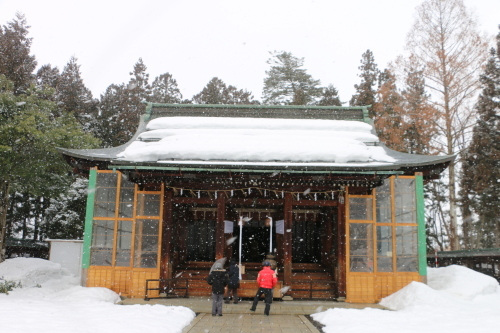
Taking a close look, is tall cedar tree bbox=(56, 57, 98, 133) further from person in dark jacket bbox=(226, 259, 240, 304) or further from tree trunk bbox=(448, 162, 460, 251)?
tree trunk bbox=(448, 162, 460, 251)

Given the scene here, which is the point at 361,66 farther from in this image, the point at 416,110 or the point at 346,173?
the point at 346,173

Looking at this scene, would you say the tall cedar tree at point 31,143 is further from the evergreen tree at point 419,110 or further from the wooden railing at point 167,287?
the evergreen tree at point 419,110

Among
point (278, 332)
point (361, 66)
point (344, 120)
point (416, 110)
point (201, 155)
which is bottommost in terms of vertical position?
point (278, 332)

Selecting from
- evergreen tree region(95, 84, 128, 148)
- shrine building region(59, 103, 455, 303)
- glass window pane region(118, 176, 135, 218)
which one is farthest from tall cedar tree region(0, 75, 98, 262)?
evergreen tree region(95, 84, 128, 148)

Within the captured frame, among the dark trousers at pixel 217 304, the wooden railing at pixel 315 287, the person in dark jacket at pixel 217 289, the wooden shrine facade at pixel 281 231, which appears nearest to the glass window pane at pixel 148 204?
the wooden shrine facade at pixel 281 231

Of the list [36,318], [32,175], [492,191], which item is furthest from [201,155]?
[492,191]

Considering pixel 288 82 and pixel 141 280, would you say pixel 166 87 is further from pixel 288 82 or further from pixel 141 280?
pixel 141 280

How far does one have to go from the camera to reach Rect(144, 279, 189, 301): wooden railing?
489 inches

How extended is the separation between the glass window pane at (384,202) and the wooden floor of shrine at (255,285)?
9.76 ft

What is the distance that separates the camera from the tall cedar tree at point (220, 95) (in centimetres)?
3990

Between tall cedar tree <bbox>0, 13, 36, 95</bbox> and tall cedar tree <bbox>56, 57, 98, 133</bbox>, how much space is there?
3.36m

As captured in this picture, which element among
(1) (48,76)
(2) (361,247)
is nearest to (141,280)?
(2) (361,247)

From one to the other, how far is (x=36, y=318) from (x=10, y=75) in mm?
25761

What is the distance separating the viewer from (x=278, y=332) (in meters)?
8.40
